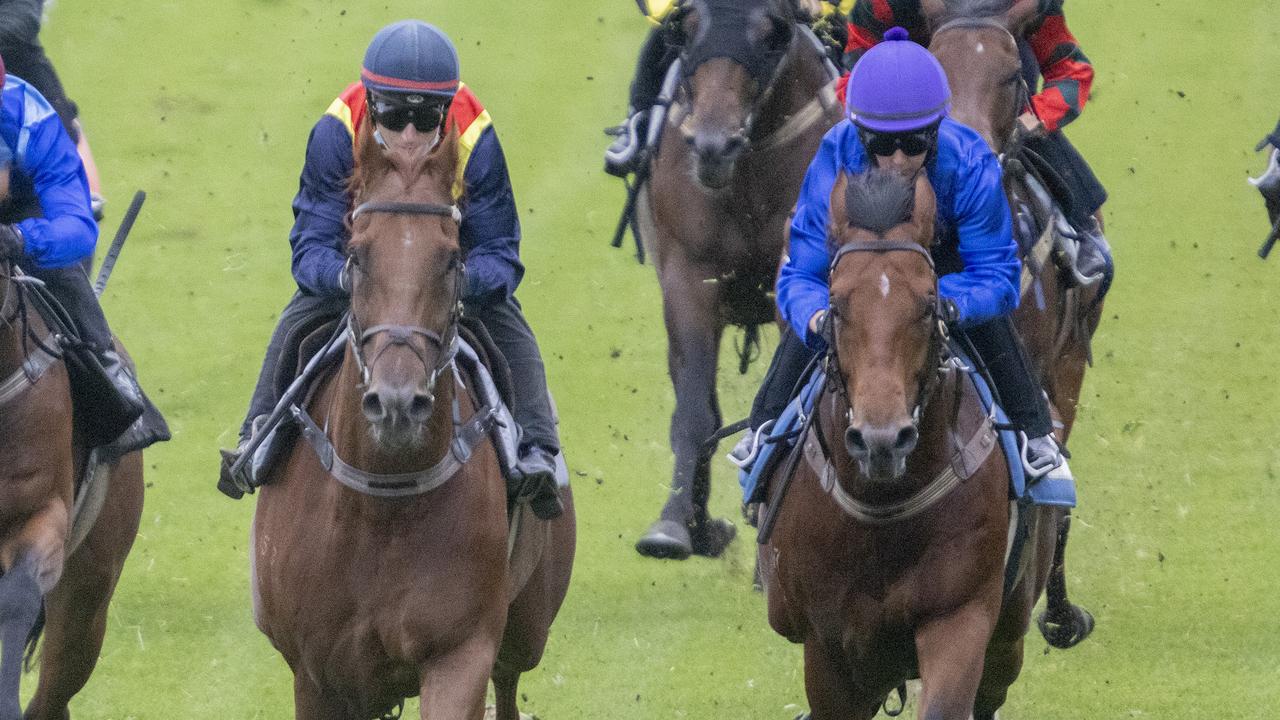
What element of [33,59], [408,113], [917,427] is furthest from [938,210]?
[33,59]

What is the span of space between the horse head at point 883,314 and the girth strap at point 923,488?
42 centimetres

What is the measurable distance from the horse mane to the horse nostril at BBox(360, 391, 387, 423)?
1.35m

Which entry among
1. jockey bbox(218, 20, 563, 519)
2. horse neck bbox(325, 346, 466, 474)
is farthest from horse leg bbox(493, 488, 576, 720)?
horse neck bbox(325, 346, 466, 474)

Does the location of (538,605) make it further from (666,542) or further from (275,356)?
(666,542)

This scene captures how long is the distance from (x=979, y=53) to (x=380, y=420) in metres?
3.61

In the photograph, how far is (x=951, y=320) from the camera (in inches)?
236

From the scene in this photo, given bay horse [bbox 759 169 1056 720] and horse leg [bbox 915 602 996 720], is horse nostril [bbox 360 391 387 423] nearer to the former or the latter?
bay horse [bbox 759 169 1056 720]

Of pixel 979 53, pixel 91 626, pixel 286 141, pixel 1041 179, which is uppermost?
pixel 979 53

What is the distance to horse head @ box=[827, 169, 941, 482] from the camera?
5.66 metres

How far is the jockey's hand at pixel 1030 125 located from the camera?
8.62m

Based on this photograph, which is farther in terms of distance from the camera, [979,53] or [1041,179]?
[1041,179]

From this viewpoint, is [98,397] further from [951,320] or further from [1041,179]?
[1041,179]

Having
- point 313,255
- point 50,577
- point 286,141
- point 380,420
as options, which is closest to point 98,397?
point 50,577

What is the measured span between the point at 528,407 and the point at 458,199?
0.95 m
